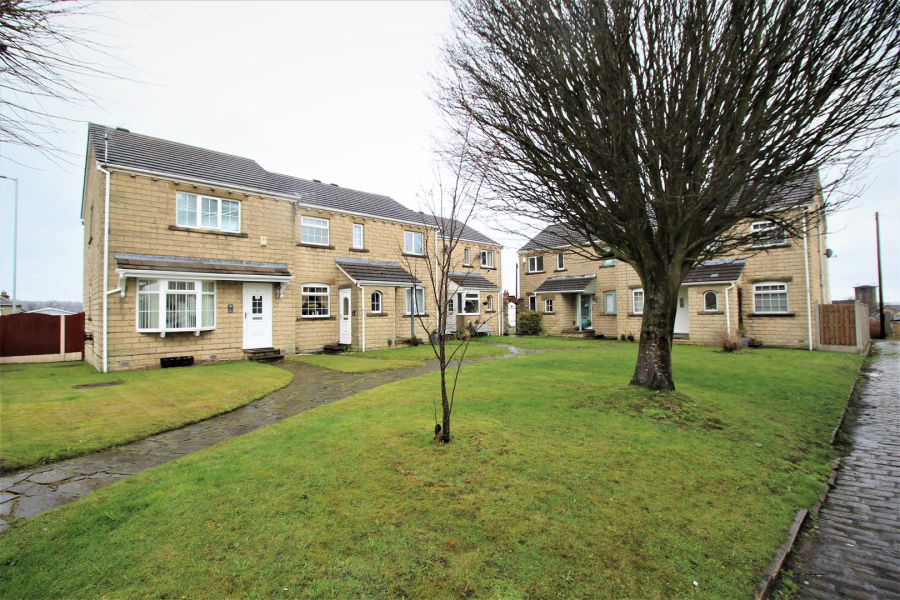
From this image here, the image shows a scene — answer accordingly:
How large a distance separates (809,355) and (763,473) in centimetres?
1568

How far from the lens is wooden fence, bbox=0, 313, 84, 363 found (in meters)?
15.7

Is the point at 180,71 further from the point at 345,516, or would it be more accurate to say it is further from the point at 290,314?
the point at 290,314

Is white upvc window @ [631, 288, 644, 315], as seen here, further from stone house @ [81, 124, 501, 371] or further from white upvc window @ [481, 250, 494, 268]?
stone house @ [81, 124, 501, 371]

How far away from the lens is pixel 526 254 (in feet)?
104

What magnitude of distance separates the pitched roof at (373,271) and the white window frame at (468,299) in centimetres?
408

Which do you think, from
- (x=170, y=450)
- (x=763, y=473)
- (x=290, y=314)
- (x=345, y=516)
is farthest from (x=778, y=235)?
(x=290, y=314)

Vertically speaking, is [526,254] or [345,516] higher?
[526,254]

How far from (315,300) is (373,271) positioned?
3152 millimetres

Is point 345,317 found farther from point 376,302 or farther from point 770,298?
point 770,298

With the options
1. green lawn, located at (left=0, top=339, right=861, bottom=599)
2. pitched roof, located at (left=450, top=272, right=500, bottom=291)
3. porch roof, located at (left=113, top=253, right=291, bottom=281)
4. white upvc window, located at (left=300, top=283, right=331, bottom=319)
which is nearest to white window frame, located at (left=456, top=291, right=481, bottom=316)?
pitched roof, located at (left=450, top=272, right=500, bottom=291)

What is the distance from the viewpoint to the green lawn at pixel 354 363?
1361cm

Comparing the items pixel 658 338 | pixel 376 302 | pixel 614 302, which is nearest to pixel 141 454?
pixel 658 338

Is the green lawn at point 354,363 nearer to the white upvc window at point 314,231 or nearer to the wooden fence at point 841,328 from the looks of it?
the white upvc window at point 314,231

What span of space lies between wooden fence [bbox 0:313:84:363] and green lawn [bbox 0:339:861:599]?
1680 centimetres
